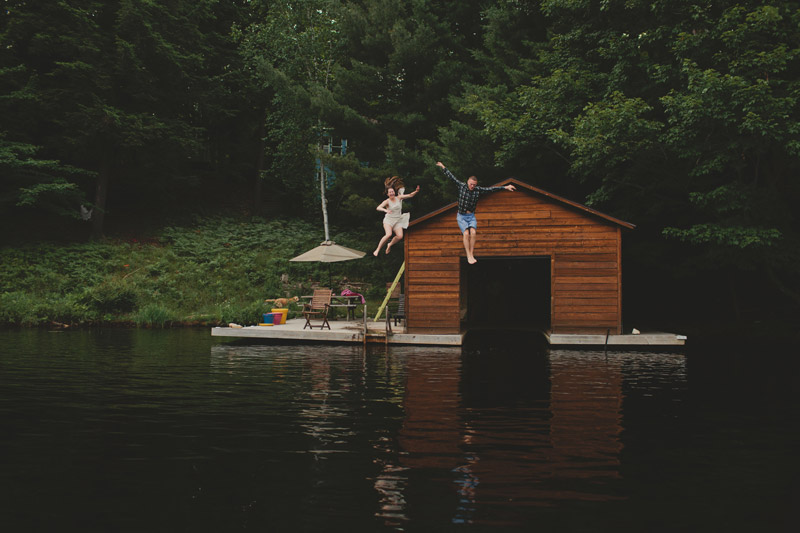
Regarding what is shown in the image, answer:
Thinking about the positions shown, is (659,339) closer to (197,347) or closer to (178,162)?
(197,347)

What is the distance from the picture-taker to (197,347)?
54.7 feet

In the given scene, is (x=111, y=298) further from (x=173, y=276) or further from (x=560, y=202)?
(x=560, y=202)

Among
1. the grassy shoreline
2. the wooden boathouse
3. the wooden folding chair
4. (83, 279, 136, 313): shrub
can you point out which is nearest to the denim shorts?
the wooden boathouse

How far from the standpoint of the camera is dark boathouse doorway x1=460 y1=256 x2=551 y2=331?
24.5 metres

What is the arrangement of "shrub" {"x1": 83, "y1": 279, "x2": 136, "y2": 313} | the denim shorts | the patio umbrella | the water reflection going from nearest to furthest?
the water reflection < the denim shorts < the patio umbrella < "shrub" {"x1": 83, "y1": 279, "x2": 136, "y2": 313}

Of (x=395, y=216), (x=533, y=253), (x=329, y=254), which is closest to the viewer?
(x=395, y=216)

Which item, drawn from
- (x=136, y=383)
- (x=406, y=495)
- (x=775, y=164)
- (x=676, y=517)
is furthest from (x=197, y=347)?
(x=775, y=164)

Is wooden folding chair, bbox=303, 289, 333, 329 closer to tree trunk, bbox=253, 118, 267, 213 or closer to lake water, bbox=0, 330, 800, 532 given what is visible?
lake water, bbox=0, 330, 800, 532

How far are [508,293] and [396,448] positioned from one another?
19.5 m

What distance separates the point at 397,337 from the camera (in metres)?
17.6

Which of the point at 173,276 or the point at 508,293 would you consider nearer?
the point at 508,293

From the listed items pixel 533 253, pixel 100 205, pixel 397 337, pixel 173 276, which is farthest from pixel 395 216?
pixel 100 205

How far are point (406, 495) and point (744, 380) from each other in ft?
30.0

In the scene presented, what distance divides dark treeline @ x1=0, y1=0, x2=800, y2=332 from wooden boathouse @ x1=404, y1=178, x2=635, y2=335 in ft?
7.21
